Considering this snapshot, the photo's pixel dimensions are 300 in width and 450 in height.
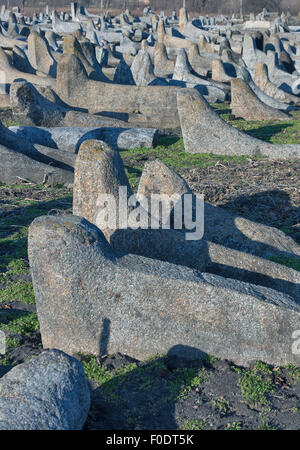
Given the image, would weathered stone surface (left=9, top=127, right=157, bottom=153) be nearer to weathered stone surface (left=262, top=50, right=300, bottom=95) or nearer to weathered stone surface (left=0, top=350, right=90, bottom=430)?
weathered stone surface (left=0, top=350, right=90, bottom=430)

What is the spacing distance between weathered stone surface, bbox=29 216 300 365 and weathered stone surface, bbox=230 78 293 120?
11.8 m

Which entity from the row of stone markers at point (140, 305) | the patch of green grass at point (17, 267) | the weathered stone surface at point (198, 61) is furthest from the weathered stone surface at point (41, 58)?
the row of stone markers at point (140, 305)

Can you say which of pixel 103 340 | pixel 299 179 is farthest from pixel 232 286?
pixel 299 179

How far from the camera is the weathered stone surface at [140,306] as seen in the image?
4.69 meters

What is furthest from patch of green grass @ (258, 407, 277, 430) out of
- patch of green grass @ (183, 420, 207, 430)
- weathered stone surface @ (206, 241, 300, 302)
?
weathered stone surface @ (206, 241, 300, 302)

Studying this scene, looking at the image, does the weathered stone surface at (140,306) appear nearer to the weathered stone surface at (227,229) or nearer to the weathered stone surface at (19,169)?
the weathered stone surface at (227,229)

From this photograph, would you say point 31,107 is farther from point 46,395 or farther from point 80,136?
Answer: point 46,395

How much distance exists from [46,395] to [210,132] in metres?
9.45

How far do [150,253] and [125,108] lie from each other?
1016 cm

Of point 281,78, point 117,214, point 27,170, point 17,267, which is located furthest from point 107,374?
point 281,78

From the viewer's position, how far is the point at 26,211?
29.3ft

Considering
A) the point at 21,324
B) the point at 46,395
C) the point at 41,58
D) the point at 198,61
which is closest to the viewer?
the point at 46,395

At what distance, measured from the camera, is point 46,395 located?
3.76 meters

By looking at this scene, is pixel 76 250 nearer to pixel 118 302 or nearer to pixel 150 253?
pixel 118 302
